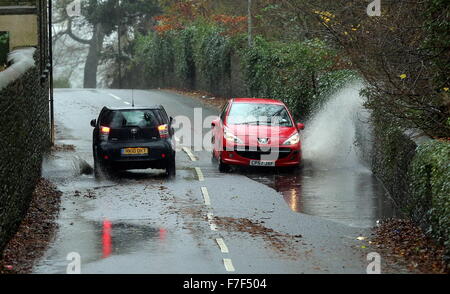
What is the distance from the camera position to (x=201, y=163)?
23453mm

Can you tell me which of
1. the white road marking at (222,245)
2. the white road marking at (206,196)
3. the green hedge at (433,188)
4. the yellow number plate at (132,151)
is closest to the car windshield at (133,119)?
the yellow number plate at (132,151)

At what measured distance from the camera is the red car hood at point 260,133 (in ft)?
70.1

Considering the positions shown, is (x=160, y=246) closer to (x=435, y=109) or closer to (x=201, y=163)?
(x=435, y=109)

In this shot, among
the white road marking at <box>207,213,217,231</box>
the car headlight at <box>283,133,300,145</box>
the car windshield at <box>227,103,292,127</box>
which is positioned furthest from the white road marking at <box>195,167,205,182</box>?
the white road marking at <box>207,213,217,231</box>

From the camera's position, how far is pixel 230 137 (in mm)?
21484

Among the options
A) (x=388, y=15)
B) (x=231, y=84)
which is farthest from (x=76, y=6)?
(x=388, y=15)

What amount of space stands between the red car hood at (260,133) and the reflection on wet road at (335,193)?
813 mm

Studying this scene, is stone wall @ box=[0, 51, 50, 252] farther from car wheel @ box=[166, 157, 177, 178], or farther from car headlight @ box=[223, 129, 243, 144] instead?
car headlight @ box=[223, 129, 243, 144]

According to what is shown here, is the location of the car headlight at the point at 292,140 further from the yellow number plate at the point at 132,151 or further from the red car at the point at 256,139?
the yellow number plate at the point at 132,151

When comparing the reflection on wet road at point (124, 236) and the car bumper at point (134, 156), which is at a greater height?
the car bumper at point (134, 156)

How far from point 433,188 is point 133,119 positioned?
9.00 metres

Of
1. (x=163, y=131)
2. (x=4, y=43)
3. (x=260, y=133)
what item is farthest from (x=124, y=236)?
(x=4, y=43)

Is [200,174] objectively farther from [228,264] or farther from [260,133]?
[228,264]

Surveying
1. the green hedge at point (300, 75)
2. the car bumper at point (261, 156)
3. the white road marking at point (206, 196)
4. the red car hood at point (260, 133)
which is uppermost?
the green hedge at point (300, 75)
